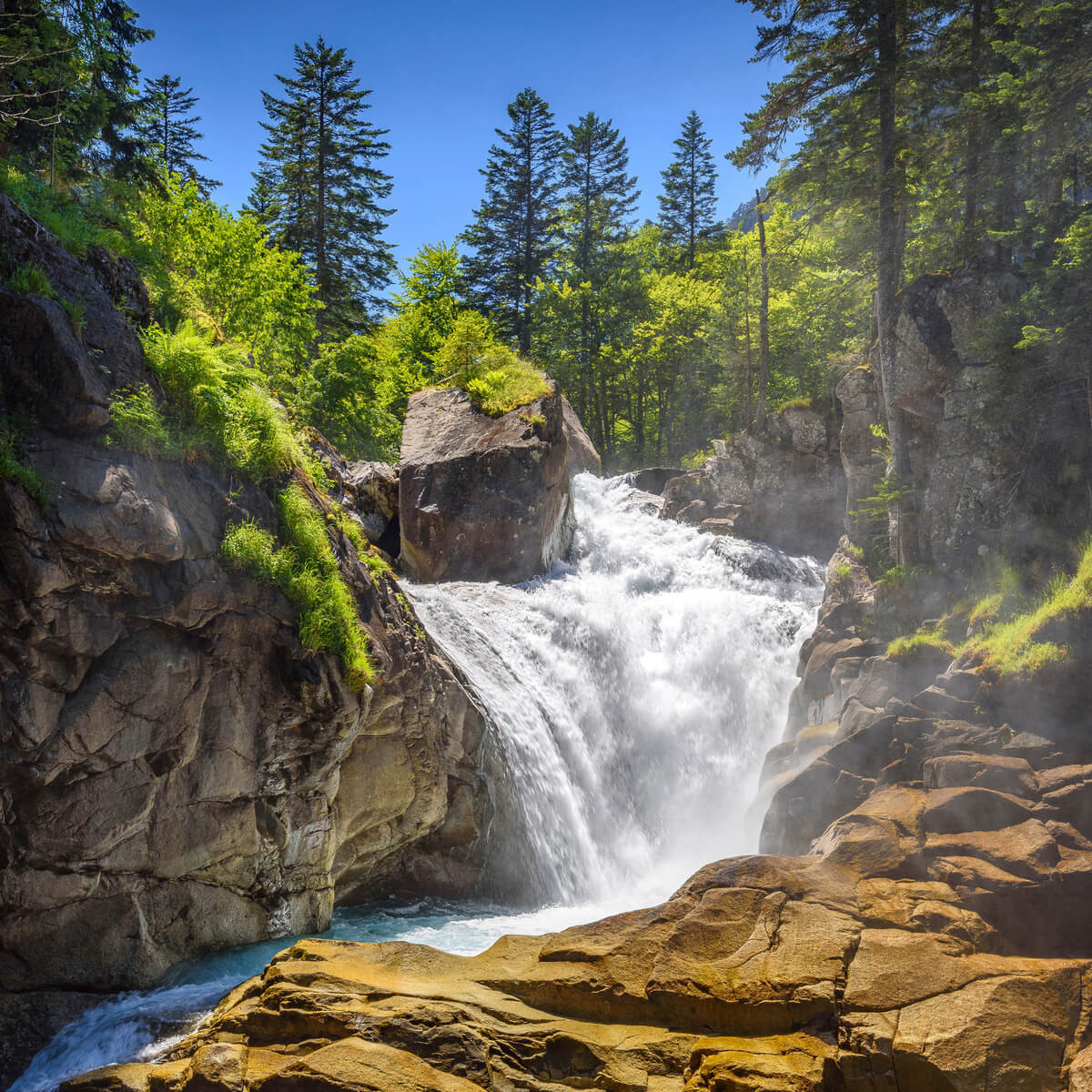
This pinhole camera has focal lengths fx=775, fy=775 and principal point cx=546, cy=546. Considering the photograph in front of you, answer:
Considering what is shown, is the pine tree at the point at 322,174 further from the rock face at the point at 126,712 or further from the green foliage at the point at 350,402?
the rock face at the point at 126,712

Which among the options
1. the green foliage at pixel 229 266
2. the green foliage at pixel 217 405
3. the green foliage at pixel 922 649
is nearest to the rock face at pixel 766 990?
the green foliage at pixel 922 649

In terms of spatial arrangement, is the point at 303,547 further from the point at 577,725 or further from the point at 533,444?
the point at 533,444

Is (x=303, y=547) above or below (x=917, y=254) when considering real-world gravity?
below

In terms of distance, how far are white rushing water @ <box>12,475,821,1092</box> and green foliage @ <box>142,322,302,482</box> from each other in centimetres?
500

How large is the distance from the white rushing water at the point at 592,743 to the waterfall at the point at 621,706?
39mm

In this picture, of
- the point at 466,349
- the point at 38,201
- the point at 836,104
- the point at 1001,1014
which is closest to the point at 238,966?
the point at 1001,1014

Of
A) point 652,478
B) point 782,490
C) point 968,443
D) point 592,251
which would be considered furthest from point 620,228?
point 968,443

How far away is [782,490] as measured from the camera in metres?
26.9

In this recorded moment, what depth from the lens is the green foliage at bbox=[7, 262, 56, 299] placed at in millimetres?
8109

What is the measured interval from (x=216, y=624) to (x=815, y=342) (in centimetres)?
2913

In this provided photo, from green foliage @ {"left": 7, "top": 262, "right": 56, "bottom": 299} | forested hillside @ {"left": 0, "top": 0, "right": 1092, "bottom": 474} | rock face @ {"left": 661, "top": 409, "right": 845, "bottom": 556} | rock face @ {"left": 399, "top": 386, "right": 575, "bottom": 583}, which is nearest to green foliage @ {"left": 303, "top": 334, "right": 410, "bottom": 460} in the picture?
forested hillside @ {"left": 0, "top": 0, "right": 1092, "bottom": 474}

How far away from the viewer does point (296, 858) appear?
9953mm

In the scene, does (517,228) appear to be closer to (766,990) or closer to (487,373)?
(487,373)

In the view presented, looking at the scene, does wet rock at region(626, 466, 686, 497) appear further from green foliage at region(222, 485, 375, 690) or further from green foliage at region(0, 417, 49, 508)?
green foliage at region(0, 417, 49, 508)
